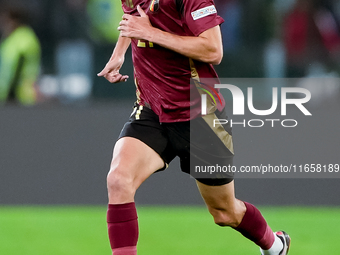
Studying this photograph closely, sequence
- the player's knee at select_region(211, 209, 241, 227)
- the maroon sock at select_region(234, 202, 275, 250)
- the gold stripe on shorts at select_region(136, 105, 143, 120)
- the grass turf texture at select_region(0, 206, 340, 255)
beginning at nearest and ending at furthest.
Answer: the gold stripe on shorts at select_region(136, 105, 143, 120)
the player's knee at select_region(211, 209, 241, 227)
the maroon sock at select_region(234, 202, 275, 250)
the grass turf texture at select_region(0, 206, 340, 255)

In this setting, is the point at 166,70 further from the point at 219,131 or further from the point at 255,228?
the point at 255,228

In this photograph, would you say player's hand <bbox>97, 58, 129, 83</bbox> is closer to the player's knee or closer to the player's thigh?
the player's thigh

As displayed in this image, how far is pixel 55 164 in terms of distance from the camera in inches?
240

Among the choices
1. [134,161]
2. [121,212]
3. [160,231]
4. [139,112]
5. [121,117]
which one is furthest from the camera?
[121,117]

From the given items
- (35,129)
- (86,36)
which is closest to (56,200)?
(35,129)

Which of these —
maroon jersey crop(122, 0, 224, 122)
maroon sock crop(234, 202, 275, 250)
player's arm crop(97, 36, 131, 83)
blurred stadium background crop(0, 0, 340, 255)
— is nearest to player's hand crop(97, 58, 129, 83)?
player's arm crop(97, 36, 131, 83)

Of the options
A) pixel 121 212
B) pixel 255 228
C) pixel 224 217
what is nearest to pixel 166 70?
pixel 121 212

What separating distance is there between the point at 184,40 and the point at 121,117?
3.09 meters

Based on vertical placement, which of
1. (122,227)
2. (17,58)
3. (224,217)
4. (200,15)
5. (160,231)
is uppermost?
(200,15)

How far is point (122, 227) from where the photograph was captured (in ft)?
10.2

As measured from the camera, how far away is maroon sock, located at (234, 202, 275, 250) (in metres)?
3.83

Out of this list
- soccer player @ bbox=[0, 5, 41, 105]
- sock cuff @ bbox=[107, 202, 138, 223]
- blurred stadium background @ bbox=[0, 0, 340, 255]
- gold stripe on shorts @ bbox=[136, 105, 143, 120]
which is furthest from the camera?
soccer player @ bbox=[0, 5, 41, 105]

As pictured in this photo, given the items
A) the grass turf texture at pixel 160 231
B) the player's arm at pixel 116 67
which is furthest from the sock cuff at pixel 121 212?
the grass turf texture at pixel 160 231

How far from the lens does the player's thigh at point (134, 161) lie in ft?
10.3
